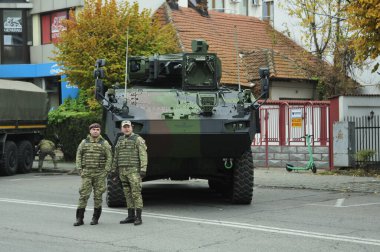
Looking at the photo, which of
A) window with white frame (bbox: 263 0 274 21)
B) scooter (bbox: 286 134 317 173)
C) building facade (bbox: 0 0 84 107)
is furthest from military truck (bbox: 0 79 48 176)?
window with white frame (bbox: 263 0 274 21)

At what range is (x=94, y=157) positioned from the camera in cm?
1083

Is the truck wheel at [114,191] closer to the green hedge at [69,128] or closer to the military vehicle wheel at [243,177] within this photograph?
A: the military vehicle wheel at [243,177]

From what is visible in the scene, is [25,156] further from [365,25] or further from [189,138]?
[365,25]

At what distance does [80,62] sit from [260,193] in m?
9.96

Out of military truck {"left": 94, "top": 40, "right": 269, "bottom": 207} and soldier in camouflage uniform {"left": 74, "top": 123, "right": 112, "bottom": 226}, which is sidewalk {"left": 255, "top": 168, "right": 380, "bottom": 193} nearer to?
military truck {"left": 94, "top": 40, "right": 269, "bottom": 207}

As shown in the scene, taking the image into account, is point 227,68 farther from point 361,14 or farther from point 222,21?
point 361,14

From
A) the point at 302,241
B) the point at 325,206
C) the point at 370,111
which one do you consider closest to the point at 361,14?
the point at 325,206

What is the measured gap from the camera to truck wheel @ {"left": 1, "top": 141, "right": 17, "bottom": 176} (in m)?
21.6

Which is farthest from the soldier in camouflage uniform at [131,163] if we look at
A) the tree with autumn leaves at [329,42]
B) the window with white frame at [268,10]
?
the window with white frame at [268,10]

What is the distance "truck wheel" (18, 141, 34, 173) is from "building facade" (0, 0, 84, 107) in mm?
8856

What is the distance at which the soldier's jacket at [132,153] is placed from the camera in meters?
11.0

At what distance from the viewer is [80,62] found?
926 inches

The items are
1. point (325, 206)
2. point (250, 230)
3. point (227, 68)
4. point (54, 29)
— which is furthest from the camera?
point (54, 29)

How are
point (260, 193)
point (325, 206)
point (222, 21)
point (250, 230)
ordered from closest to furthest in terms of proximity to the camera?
point (250, 230) → point (325, 206) → point (260, 193) → point (222, 21)
